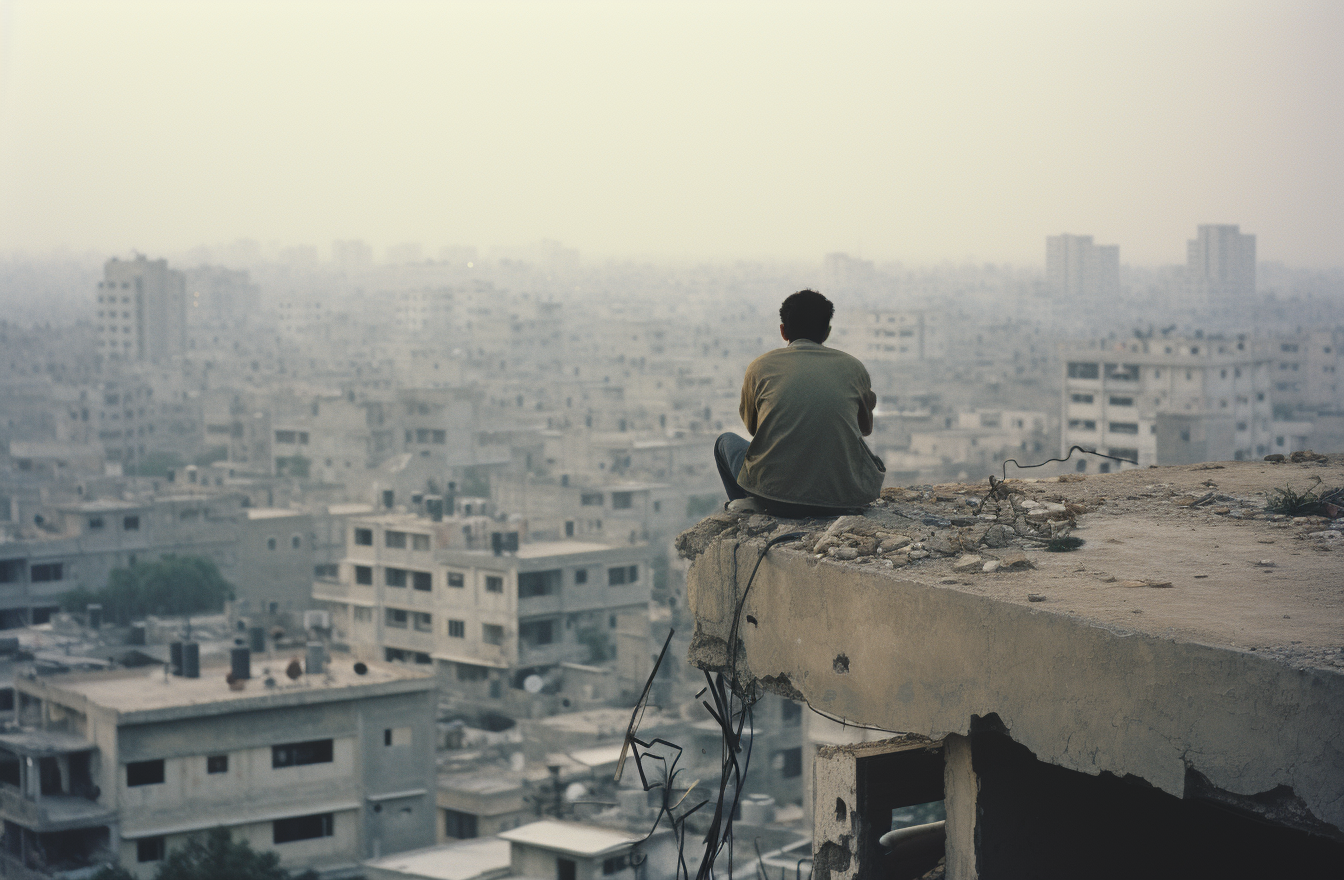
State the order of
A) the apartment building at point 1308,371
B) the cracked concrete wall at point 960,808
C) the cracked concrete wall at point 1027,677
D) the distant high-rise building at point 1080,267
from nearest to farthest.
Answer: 1. the cracked concrete wall at point 1027,677
2. the cracked concrete wall at point 960,808
3. the apartment building at point 1308,371
4. the distant high-rise building at point 1080,267

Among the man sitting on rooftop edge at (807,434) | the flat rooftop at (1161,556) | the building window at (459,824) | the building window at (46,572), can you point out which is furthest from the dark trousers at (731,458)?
the building window at (46,572)

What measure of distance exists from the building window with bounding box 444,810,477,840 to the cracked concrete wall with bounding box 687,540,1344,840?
47.8 ft

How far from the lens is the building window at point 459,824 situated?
17125 mm

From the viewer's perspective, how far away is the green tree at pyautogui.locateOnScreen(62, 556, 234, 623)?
29016 mm

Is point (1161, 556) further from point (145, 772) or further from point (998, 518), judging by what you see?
point (145, 772)

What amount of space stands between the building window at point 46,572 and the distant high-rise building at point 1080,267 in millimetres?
103939

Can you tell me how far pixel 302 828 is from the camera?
1541cm

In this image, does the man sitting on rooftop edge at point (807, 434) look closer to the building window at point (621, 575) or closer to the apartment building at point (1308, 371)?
the building window at point (621, 575)

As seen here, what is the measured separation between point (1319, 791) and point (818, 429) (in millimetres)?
1422

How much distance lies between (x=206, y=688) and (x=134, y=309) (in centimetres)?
7566

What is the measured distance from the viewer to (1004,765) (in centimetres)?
272

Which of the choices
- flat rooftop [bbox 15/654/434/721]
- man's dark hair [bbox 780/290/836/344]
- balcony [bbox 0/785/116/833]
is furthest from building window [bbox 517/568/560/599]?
man's dark hair [bbox 780/290/836/344]

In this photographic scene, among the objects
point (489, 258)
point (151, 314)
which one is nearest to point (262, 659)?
point (151, 314)

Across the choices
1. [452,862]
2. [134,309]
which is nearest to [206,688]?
[452,862]
